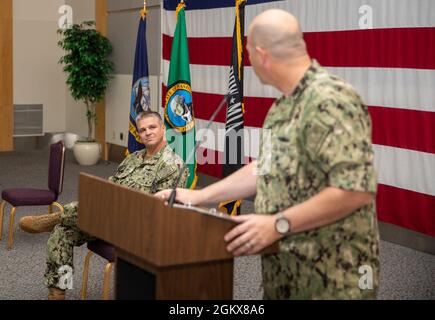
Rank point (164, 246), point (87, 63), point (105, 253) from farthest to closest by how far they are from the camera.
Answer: point (87, 63) → point (105, 253) → point (164, 246)

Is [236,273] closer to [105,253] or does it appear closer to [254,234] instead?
[105,253]

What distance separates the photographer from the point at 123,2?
9.80 meters

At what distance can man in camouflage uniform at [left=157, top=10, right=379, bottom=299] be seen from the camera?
1840mm

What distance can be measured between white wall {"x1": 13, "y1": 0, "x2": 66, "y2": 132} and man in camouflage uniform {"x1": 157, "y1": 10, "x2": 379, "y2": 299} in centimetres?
996

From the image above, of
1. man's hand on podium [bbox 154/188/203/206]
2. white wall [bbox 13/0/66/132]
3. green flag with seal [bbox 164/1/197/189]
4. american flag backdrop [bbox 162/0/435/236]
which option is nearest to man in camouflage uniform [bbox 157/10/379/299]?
man's hand on podium [bbox 154/188/203/206]

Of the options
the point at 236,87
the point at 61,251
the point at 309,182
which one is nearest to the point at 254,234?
the point at 309,182

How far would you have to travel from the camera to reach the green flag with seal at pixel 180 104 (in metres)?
6.06

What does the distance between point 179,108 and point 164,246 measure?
431cm

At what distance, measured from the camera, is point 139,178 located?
4016 mm

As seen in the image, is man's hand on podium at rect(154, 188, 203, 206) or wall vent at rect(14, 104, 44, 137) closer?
man's hand on podium at rect(154, 188, 203, 206)

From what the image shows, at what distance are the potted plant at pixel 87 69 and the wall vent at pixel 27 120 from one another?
1.84 m

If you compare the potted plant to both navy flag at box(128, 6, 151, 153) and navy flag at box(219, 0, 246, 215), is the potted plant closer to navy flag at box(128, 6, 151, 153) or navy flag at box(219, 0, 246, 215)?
navy flag at box(128, 6, 151, 153)

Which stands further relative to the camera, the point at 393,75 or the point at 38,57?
the point at 38,57

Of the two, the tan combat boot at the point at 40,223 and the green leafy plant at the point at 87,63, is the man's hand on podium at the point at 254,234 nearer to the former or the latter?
the tan combat boot at the point at 40,223
